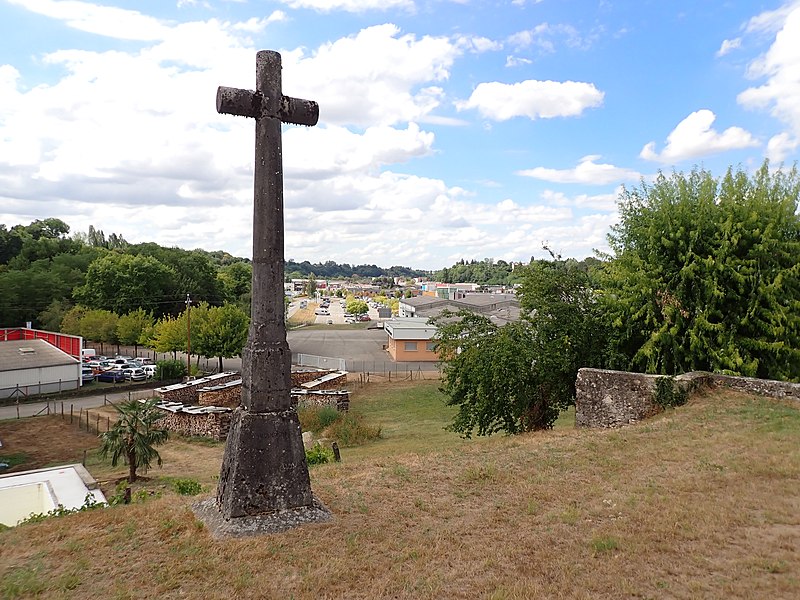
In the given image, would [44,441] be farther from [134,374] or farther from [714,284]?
[714,284]

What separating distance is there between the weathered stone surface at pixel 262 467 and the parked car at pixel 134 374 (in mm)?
34624

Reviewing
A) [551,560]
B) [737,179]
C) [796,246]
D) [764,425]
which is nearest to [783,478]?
[764,425]

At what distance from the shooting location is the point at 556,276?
Result: 17.3 m

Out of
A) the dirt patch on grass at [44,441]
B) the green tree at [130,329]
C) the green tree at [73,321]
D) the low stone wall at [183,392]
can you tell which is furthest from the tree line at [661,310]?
the green tree at [73,321]

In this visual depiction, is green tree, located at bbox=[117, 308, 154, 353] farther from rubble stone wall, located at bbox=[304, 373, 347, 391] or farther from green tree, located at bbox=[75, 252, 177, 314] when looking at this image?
rubble stone wall, located at bbox=[304, 373, 347, 391]

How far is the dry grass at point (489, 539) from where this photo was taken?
5297 millimetres

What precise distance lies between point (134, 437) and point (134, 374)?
2349 centimetres

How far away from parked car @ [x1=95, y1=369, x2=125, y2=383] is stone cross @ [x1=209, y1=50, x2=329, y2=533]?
1371 inches

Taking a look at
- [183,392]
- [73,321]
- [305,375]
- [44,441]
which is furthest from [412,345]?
[73,321]

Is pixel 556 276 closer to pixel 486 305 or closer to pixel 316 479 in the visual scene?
pixel 316 479

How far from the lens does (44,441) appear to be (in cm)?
2328

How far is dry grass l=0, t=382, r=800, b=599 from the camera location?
5.30 meters

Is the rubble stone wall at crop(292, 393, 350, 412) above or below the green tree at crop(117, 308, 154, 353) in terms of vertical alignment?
below

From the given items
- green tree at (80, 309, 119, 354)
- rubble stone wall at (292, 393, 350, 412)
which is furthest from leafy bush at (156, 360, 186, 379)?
rubble stone wall at (292, 393, 350, 412)
